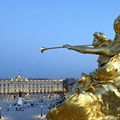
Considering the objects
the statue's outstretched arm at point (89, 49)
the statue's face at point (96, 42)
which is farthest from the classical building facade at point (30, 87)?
the statue's outstretched arm at point (89, 49)

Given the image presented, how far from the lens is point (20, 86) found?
106 metres

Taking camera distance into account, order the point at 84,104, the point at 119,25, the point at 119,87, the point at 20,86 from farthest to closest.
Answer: the point at 20,86
the point at 119,25
the point at 119,87
the point at 84,104

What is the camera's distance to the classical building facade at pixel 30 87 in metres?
104

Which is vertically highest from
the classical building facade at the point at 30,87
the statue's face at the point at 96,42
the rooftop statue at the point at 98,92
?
the classical building facade at the point at 30,87

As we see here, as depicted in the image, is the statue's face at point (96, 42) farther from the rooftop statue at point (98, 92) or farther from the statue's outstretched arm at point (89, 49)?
the statue's outstretched arm at point (89, 49)

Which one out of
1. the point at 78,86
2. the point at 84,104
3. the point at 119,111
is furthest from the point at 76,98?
the point at 78,86

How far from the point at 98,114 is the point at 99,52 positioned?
4.51 ft

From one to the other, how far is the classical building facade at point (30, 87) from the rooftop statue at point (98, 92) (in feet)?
312

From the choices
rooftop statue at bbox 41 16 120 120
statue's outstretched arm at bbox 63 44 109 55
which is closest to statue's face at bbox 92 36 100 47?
rooftop statue at bbox 41 16 120 120

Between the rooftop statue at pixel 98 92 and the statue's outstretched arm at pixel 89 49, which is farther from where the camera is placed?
the statue's outstretched arm at pixel 89 49

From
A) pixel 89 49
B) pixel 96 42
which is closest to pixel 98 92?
pixel 89 49

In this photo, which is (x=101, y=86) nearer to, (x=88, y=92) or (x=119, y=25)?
(x=88, y=92)

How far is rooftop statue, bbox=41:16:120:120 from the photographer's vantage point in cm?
737

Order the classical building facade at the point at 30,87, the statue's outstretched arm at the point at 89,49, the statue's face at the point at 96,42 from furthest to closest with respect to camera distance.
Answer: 1. the classical building facade at the point at 30,87
2. the statue's face at the point at 96,42
3. the statue's outstretched arm at the point at 89,49
